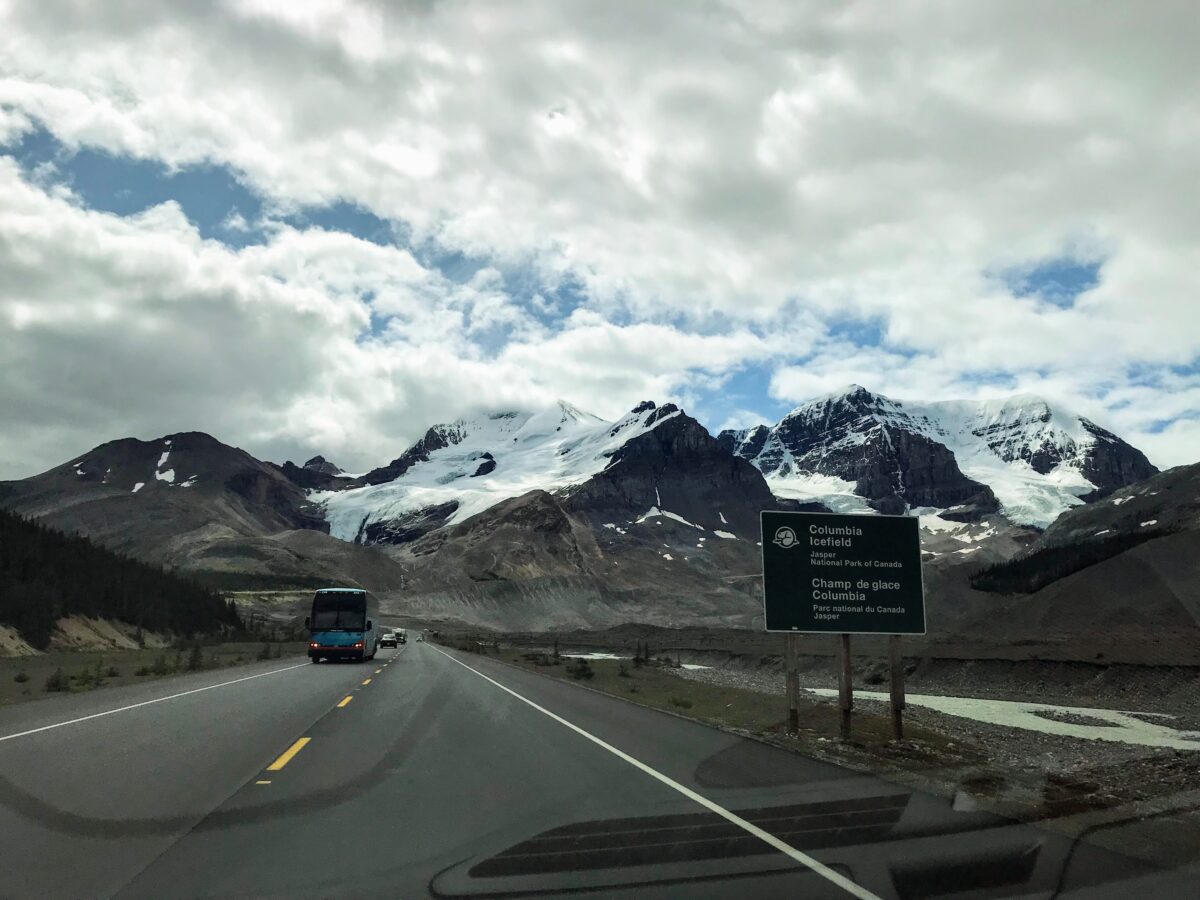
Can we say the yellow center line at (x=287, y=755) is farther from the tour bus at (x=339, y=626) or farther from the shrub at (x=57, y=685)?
the tour bus at (x=339, y=626)

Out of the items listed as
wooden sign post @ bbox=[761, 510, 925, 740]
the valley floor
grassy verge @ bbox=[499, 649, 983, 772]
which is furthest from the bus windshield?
wooden sign post @ bbox=[761, 510, 925, 740]

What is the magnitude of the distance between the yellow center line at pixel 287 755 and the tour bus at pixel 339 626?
34.7 meters

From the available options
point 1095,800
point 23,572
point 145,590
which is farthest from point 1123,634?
point 145,590

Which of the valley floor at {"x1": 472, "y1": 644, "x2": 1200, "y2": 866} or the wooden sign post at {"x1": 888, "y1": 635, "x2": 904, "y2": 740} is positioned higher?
the wooden sign post at {"x1": 888, "y1": 635, "x2": 904, "y2": 740}

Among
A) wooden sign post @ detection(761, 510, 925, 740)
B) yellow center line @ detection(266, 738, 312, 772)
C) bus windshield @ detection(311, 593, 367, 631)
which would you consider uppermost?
wooden sign post @ detection(761, 510, 925, 740)

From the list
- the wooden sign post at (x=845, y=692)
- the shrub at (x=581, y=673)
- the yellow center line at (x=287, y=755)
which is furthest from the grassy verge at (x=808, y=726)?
the yellow center line at (x=287, y=755)

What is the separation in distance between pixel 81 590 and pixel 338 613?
44.2 m

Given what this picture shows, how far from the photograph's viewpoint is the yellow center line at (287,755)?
12.2m

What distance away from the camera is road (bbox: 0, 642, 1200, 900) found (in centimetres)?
693

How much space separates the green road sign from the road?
9.80 ft

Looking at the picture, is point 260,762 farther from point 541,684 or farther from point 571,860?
point 541,684

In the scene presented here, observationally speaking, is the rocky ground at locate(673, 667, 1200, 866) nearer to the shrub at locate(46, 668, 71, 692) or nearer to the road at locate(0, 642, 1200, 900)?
the road at locate(0, 642, 1200, 900)

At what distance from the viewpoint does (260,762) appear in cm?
1272

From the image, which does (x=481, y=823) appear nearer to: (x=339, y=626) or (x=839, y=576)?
(x=839, y=576)
